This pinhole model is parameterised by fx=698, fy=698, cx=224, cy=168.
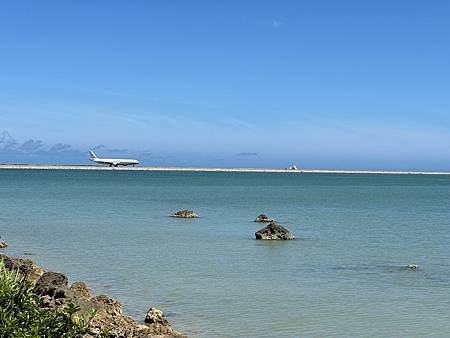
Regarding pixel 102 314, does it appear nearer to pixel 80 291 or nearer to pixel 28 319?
pixel 80 291

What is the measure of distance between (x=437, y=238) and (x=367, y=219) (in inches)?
491

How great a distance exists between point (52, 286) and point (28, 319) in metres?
6.79

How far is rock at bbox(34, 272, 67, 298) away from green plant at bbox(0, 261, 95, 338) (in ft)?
17.9

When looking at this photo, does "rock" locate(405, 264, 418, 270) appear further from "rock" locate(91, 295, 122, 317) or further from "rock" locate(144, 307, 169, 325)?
"rock" locate(91, 295, 122, 317)

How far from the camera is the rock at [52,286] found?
14.9 m

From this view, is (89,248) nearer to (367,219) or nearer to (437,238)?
(437,238)

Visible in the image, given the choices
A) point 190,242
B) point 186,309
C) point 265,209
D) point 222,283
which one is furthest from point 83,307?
point 265,209

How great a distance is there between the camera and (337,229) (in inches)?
1506

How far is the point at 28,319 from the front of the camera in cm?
867

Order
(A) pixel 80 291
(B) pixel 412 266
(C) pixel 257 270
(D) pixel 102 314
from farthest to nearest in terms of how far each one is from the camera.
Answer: (B) pixel 412 266, (C) pixel 257 270, (A) pixel 80 291, (D) pixel 102 314

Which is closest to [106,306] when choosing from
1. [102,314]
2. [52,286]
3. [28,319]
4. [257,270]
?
[102,314]

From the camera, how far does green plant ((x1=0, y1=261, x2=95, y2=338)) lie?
26.8 ft

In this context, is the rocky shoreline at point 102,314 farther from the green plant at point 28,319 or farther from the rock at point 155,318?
the green plant at point 28,319

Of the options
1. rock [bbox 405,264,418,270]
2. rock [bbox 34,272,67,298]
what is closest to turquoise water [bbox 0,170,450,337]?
rock [bbox 405,264,418,270]
